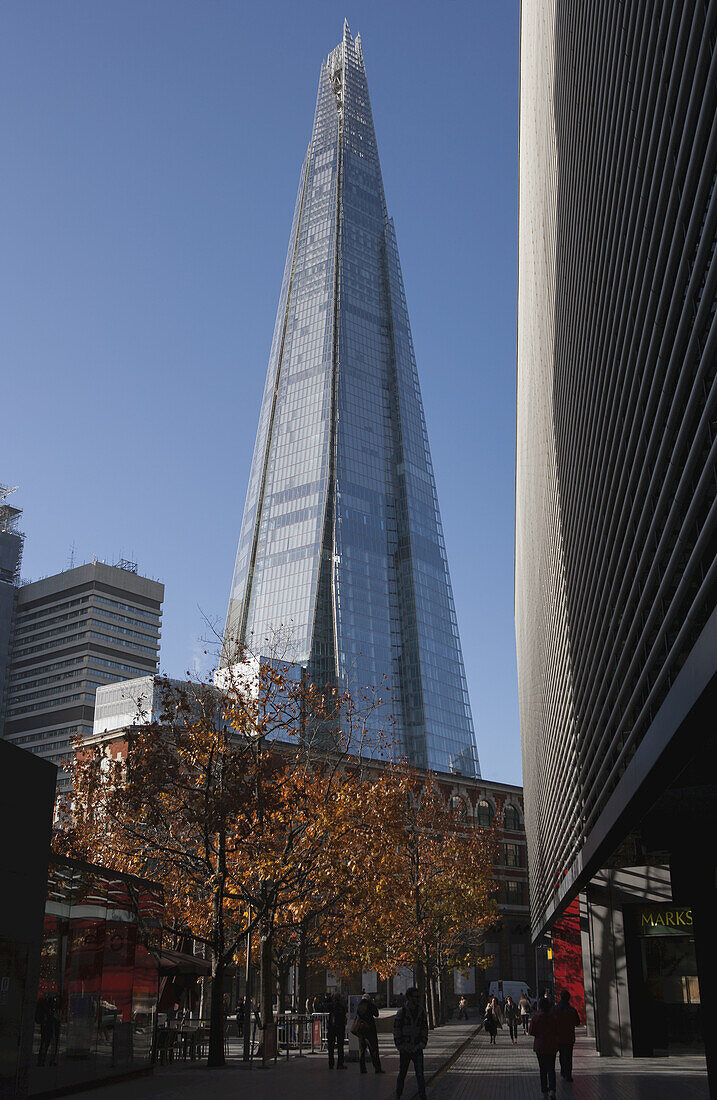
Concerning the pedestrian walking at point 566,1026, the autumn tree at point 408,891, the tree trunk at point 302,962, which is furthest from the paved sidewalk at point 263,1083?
the tree trunk at point 302,962

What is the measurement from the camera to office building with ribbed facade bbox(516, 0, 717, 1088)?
9656 mm

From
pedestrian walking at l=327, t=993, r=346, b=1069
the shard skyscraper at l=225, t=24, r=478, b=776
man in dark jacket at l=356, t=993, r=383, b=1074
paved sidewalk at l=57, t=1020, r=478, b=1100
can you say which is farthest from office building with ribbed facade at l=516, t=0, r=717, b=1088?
the shard skyscraper at l=225, t=24, r=478, b=776

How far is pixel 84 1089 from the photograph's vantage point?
17.6 meters

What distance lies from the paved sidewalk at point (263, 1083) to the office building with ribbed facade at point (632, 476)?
636 centimetres

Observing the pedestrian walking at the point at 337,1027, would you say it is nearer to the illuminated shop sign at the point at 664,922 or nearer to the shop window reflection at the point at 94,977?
the shop window reflection at the point at 94,977

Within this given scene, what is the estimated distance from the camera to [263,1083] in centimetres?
2042

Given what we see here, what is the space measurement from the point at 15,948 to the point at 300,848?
50.4 ft

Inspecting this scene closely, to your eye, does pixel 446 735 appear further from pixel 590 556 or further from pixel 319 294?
pixel 590 556

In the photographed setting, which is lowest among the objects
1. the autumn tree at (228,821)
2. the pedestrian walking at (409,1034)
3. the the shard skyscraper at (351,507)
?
the pedestrian walking at (409,1034)

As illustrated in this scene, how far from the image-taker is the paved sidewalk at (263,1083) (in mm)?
17500

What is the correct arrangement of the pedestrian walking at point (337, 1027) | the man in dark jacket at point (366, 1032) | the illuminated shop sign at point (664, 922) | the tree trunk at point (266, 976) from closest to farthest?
the man in dark jacket at point (366, 1032) → the illuminated shop sign at point (664, 922) → the pedestrian walking at point (337, 1027) → the tree trunk at point (266, 976)

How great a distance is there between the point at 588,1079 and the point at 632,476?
1504 cm

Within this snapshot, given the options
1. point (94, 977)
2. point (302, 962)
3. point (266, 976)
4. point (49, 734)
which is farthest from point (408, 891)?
point (49, 734)

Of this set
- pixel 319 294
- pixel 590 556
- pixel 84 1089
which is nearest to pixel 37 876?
pixel 84 1089
